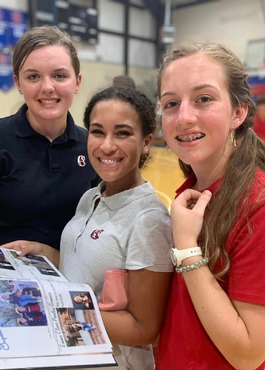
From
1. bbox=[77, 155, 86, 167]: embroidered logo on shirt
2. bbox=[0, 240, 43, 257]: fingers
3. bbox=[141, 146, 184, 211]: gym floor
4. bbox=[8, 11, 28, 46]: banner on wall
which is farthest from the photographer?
bbox=[8, 11, 28, 46]: banner on wall

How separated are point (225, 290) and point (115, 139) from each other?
600 millimetres

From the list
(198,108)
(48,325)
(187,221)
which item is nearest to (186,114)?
(198,108)

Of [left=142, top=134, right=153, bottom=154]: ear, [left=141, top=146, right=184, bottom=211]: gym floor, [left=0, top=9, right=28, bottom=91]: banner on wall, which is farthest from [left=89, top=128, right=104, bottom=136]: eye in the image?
[left=0, top=9, right=28, bottom=91]: banner on wall

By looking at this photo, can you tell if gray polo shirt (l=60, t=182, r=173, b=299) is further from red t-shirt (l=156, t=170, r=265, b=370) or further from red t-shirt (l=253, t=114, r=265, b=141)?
red t-shirt (l=253, t=114, r=265, b=141)

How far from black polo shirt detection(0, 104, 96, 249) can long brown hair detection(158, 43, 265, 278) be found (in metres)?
0.73

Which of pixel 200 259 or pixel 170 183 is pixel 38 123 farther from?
pixel 170 183

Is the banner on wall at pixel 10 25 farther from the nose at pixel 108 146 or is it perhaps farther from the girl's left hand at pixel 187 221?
the girl's left hand at pixel 187 221

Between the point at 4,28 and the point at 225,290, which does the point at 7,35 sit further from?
the point at 225,290

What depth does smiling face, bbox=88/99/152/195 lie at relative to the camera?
127 centimetres

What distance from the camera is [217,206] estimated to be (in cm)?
100

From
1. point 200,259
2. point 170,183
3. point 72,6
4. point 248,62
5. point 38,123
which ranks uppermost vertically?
point 72,6

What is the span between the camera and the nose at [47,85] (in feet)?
5.20

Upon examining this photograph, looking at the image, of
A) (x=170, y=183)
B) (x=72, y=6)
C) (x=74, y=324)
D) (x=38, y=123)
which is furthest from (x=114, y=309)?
(x=72, y=6)

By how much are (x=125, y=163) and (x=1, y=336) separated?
2.11 feet
